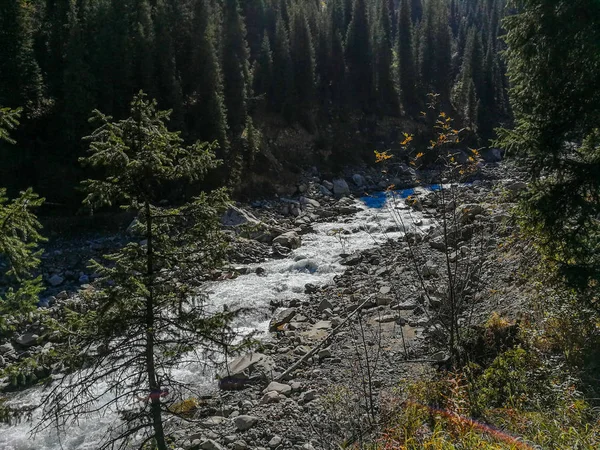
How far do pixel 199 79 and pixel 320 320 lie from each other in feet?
78.4

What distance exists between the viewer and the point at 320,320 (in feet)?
42.6

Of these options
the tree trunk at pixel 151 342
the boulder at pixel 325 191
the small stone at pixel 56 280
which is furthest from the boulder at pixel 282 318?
the boulder at pixel 325 191

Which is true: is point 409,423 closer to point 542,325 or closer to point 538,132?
point 542,325

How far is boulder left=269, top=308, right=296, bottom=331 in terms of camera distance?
42.7 feet

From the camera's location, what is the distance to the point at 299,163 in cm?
4081

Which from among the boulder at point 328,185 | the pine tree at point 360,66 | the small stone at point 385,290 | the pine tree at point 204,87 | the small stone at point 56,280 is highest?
the pine tree at point 360,66

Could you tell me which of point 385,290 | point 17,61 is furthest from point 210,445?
point 17,61

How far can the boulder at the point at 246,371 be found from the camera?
9.73 metres

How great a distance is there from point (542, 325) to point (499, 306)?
79.7 inches

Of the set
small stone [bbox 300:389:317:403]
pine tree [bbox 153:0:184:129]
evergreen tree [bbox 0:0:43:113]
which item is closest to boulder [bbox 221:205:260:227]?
pine tree [bbox 153:0:184:129]

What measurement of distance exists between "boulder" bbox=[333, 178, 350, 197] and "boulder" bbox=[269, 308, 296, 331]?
23.8m

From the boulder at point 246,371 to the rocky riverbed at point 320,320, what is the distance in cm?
2

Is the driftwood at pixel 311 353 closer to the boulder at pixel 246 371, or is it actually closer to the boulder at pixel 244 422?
the boulder at pixel 246 371

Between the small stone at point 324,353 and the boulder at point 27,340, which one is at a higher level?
the boulder at point 27,340
